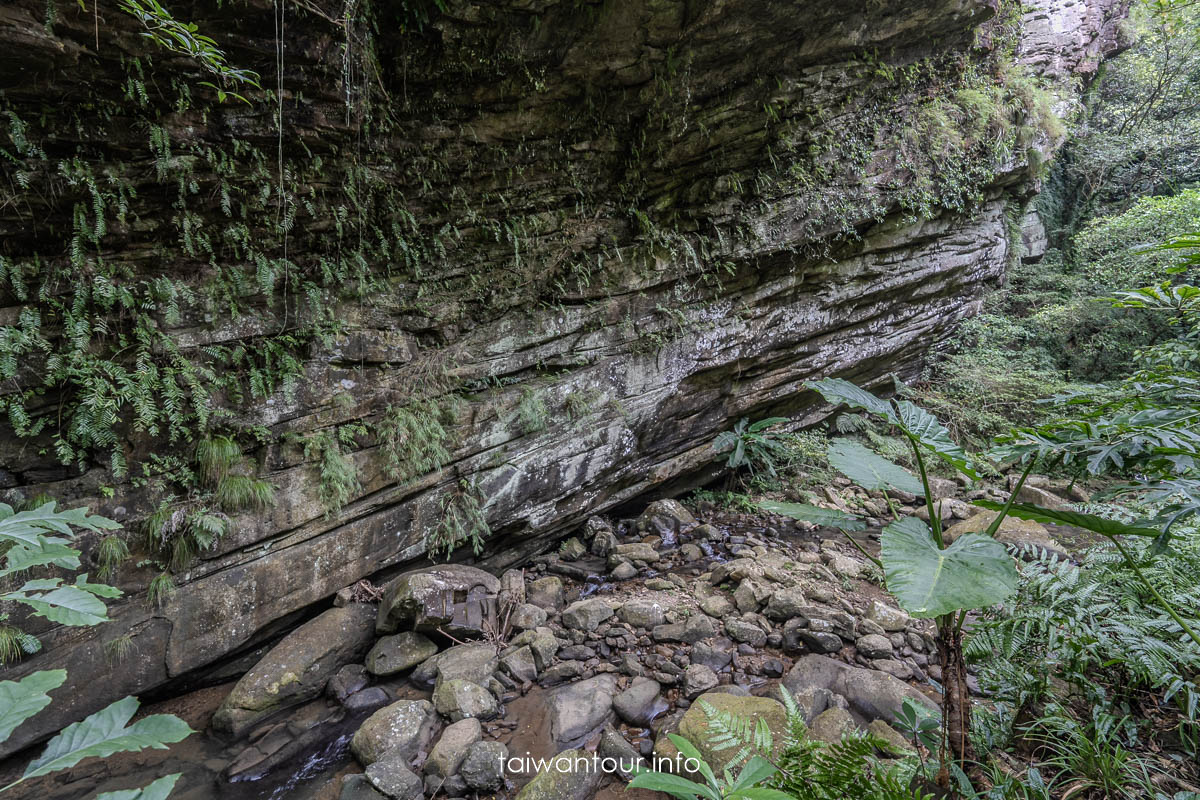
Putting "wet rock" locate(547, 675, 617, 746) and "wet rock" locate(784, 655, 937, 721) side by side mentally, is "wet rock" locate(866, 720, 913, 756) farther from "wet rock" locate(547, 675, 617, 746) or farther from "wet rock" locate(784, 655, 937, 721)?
"wet rock" locate(547, 675, 617, 746)

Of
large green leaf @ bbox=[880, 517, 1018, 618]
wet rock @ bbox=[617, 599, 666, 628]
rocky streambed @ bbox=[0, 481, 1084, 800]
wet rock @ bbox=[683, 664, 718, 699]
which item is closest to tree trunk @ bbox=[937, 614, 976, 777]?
large green leaf @ bbox=[880, 517, 1018, 618]

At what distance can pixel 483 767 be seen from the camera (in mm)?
3297

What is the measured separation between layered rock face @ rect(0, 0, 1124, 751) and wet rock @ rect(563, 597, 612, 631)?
4.36 feet

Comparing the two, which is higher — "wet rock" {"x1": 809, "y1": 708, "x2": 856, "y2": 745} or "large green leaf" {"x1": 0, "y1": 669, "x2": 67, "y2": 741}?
"large green leaf" {"x1": 0, "y1": 669, "x2": 67, "y2": 741}

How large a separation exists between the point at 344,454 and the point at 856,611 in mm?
5117

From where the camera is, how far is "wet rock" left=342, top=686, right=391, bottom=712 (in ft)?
13.7

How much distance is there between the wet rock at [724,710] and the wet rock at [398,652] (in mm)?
2392

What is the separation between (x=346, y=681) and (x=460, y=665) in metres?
1.06

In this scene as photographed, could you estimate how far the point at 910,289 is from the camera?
8.10 m

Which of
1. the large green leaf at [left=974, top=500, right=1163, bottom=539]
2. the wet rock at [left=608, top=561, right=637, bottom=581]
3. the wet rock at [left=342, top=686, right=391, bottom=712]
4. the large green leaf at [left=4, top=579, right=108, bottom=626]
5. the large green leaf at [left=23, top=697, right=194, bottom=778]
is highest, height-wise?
the large green leaf at [left=4, top=579, right=108, bottom=626]

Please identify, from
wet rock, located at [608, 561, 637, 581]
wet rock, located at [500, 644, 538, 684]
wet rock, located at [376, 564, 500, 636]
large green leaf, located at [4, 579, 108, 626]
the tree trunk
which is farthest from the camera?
wet rock, located at [608, 561, 637, 581]

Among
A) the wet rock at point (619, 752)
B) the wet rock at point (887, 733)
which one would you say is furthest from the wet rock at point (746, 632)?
the wet rock at point (619, 752)

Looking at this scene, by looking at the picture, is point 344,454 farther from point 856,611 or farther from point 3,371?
point 856,611

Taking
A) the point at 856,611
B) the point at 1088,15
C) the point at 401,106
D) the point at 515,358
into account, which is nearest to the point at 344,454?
the point at 515,358
